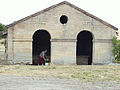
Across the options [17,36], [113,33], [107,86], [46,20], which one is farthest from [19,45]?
[107,86]

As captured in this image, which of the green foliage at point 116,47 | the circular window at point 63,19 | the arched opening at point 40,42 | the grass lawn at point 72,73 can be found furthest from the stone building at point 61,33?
the arched opening at point 40,42

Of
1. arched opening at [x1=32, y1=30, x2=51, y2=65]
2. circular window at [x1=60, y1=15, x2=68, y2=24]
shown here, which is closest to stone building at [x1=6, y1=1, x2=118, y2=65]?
circular window at [x1=60, y1=15, x2=68, y2=24]

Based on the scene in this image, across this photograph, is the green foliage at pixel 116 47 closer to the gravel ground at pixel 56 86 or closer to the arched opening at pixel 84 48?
the arched opening at pixel 84 48

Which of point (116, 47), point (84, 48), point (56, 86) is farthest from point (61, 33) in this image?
point (56, 86)

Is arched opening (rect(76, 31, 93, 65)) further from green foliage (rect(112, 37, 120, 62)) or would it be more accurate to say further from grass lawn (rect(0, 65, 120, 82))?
grass lawn (rect(0, 65, 120, 82))

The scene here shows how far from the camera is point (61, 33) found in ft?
59.2

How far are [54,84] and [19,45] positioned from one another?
8.28 m

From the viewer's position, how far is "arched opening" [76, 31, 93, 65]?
71.5 feet

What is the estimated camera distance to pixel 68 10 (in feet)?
59.1

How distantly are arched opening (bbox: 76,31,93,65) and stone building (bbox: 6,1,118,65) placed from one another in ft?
9.89

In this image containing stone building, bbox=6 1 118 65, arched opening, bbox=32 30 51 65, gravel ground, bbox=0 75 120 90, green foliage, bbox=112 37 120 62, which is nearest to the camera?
gravel ground, bbox=0 75 120 90

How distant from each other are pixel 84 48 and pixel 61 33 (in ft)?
→ 18.3

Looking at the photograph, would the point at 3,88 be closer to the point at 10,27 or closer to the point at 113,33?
the point at 10,27

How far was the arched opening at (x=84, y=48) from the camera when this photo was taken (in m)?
21.8
